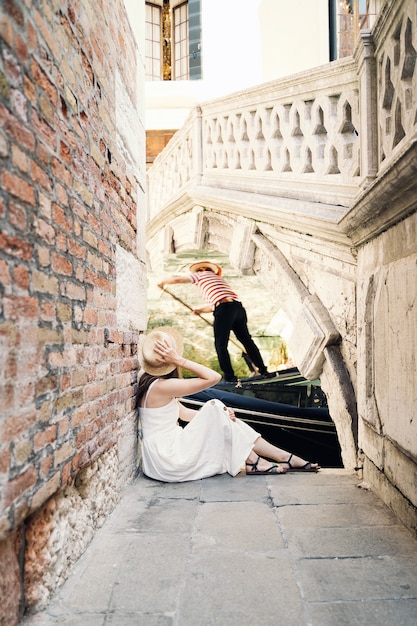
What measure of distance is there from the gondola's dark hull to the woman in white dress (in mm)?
2249

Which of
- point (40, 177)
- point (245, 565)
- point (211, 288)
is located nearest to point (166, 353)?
point (245, 565)

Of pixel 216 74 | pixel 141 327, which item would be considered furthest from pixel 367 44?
pixel 216 74

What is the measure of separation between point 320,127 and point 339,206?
0.67 meters

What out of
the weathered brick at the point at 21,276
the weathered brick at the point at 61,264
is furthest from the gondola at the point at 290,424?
the weathered brick at the point at 21,276

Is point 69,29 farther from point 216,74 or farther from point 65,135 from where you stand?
point 216,74

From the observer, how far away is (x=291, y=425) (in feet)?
19.7

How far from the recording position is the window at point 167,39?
1041 cm

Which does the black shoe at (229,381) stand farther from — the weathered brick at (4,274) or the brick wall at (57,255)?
the weathered brick at (4,274)

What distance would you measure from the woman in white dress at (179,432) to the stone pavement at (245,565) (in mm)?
421

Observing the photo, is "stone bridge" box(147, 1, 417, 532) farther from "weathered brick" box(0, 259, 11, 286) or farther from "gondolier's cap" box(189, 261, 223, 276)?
"gondolier's cap" box(189, 261, 223, 276)

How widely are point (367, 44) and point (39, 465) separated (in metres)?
2.95

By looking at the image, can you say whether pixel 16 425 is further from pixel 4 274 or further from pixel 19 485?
pixel 4 274

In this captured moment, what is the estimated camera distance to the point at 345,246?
355 cm

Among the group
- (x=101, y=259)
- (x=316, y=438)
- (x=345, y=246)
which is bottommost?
(x=316, y=438)
